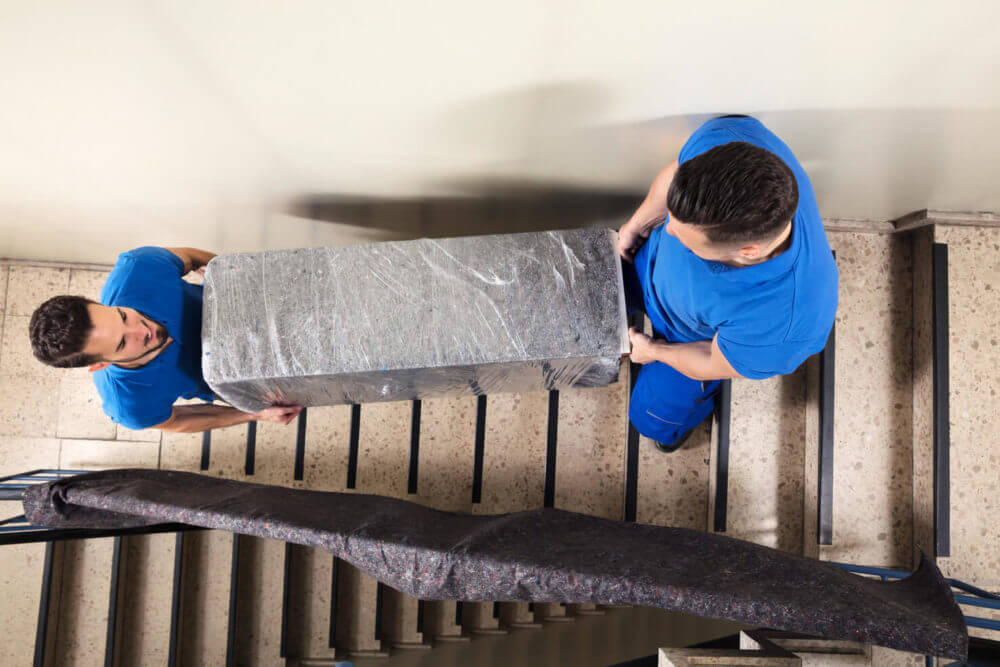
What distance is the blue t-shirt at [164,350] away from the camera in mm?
2215

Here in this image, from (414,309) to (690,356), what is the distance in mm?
1050

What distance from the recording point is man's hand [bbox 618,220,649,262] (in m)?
2.06

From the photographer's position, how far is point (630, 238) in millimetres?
2111

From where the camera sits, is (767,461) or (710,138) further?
(767,461)

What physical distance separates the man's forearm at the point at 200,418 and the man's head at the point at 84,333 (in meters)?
0.65

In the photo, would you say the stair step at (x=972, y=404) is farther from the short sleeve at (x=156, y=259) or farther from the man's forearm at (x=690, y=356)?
the short sleeve at (x=156, y=259)

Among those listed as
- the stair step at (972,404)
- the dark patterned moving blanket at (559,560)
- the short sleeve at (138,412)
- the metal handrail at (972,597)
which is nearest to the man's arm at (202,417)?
the short sleeve at (138,412)

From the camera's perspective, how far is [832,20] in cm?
131

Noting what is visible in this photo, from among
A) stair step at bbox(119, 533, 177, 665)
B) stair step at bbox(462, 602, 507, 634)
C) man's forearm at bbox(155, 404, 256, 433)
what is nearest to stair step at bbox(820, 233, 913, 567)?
stair step at bbox(462, 602, 507, 634)

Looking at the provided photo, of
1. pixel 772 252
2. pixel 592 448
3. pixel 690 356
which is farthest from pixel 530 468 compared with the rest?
pixel 772 252

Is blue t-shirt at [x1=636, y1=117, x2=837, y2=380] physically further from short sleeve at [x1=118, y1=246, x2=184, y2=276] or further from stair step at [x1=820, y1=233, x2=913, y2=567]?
short sleeve at [x1=118, y1=246, x2=184, y2=276]

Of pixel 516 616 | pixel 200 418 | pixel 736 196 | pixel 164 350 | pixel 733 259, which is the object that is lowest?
pixel 516 616

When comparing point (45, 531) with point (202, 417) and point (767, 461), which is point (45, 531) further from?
point (767, 461)

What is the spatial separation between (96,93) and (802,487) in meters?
3.79
